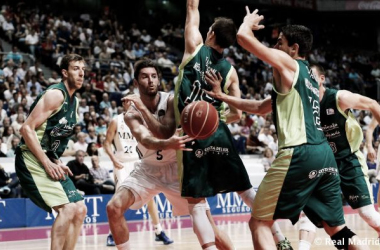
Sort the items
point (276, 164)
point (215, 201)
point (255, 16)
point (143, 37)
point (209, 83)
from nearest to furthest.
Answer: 1. point (276, 164)
2. point (255, 16)
3. point (209, 83)
4. point (215, 201)
5. point (143, 37)

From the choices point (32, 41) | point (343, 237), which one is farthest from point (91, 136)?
point (343, 237)

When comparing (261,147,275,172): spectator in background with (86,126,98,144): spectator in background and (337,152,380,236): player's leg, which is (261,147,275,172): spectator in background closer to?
(86,126,98,144): spectator in background

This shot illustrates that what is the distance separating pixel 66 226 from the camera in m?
5.88

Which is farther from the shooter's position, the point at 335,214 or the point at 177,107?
the point at 177,107

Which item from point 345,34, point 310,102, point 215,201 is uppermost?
point 345,34

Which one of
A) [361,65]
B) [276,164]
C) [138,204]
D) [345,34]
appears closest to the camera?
[276,164]

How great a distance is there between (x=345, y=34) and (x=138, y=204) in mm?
28522

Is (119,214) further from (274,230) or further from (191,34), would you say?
(191,34)

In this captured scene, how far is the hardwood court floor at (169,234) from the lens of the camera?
8516 millimetres

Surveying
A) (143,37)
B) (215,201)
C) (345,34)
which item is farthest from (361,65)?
(215,201)

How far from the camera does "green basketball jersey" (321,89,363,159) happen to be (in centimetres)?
634

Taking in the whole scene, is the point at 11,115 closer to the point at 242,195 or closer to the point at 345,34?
the point at 242,195

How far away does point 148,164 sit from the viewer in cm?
613

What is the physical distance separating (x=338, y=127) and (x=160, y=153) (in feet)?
5.94
